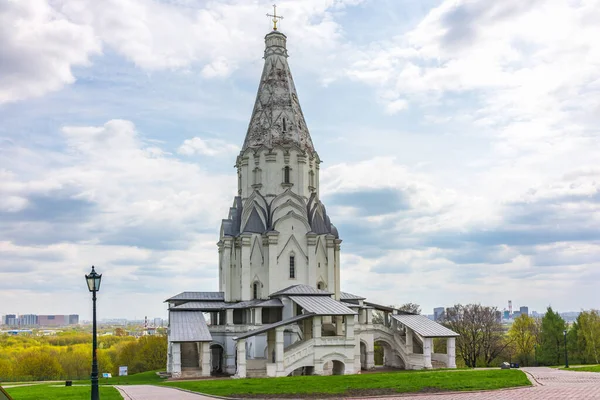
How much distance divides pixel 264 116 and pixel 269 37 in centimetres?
700

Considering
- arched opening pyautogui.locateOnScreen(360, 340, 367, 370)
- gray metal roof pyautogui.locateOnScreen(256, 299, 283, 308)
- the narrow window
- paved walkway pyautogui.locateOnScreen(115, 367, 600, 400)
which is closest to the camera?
paved walkway pyautogui.locateOnScreen(115, 367, 600, 400)

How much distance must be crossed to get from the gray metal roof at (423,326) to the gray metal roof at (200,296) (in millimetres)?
12532

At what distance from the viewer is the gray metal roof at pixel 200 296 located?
42.2m

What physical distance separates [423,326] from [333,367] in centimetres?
739

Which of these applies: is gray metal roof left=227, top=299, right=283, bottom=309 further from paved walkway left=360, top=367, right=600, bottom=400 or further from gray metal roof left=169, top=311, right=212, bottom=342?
paved walkway left=360, top=367, right=600, bottom=400

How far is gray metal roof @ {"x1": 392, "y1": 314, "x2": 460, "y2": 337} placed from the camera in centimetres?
3819

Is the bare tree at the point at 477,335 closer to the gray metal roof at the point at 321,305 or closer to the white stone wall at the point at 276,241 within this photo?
the white stone wall at the point at 276,241

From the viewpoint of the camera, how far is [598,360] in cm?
4503

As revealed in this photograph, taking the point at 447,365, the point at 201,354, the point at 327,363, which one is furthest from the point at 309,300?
Result: the point at 447,365

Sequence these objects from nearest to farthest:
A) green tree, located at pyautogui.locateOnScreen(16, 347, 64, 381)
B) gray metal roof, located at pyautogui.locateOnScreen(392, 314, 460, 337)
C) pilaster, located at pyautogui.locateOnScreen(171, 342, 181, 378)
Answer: pilaster, located at pyautogui.locateOnScreen(171, 342, 181, 378) < gray metal roof, located at pyautogui.locateOnScreen(392, 314, 460, 337) < green tree, located at pyautogui.locateOnScreen(16, 347, 64, 381)

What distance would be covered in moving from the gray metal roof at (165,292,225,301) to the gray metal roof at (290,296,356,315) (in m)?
8.32

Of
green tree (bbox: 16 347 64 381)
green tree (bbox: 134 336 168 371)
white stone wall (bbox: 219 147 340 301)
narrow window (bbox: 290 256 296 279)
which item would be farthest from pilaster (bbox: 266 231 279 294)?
green tree (bbox: 16 347 64 381)

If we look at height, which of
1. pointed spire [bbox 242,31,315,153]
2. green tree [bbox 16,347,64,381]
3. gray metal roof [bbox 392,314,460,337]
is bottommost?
green tree [bbox 16,347,64,381]

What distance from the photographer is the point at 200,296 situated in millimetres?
42969
